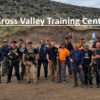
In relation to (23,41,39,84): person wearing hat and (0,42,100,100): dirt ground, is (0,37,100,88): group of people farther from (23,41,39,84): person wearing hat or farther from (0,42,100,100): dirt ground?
(0,42,100,100): dirt ground

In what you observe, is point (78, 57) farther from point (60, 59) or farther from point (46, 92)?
point (46, 92)

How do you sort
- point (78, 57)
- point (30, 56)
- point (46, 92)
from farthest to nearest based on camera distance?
point (30, 56) → point (78, 57) → point (46, 92)

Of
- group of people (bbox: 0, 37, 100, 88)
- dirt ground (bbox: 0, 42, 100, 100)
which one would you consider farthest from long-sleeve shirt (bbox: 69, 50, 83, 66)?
dirt ground (bbox: 0, 42, 100, 100)

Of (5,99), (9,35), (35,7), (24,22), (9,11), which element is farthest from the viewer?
(35,7)

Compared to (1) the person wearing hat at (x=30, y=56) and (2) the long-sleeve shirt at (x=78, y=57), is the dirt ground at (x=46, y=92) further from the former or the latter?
(2) the long-sleeve shirt at (x=78, y=57)

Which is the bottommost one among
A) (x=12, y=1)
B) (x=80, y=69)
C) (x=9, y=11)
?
(x=80, y=69)

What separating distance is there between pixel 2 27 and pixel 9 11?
17.0 feet

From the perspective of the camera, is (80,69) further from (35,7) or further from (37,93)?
(35,7)

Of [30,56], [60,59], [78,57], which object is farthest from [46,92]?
[78,57]

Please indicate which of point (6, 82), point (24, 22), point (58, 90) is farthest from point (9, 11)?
point (58, 90)

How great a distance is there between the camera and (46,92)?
6.81 m

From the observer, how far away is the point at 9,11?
87.9 ft

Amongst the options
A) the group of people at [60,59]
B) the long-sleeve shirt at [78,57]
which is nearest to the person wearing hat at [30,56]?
the group of people at [60,59]

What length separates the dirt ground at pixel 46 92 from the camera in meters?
6.24
